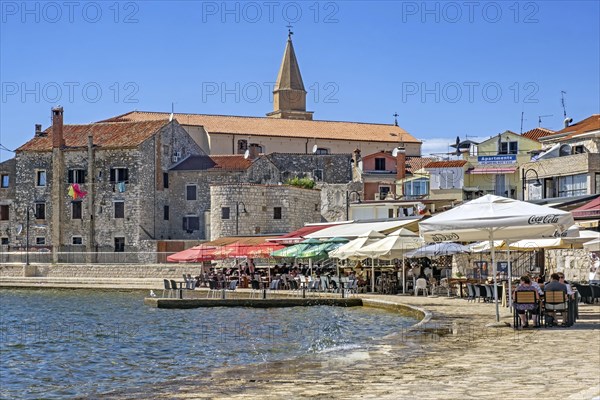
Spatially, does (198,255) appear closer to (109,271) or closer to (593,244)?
(109,271)

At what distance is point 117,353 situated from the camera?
71.8 ft

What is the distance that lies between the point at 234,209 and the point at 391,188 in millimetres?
17231

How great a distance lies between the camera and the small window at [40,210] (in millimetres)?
68312

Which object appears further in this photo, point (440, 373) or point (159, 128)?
point (159, 128)

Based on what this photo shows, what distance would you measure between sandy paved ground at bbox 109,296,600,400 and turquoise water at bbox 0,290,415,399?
163 cm

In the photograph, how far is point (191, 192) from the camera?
2662 inches

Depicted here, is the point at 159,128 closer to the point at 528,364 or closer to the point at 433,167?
the point at 433,167

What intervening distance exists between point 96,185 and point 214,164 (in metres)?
8.31


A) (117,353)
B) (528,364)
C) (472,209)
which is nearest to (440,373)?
(528,364)

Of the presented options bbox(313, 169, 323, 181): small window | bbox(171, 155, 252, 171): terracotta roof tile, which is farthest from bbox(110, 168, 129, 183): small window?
bbox(313, 169, 323, 181): small window

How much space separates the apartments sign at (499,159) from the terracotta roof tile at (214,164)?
53.7ft

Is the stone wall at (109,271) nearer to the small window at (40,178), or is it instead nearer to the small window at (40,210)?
the small window at (40,210)

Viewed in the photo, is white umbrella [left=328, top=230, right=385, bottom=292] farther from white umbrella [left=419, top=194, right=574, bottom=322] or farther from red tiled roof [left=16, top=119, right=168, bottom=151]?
red tiled roof [left=16, top=119, right=168, bottom=151]

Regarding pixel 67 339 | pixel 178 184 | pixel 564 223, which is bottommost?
pixel 67 339
